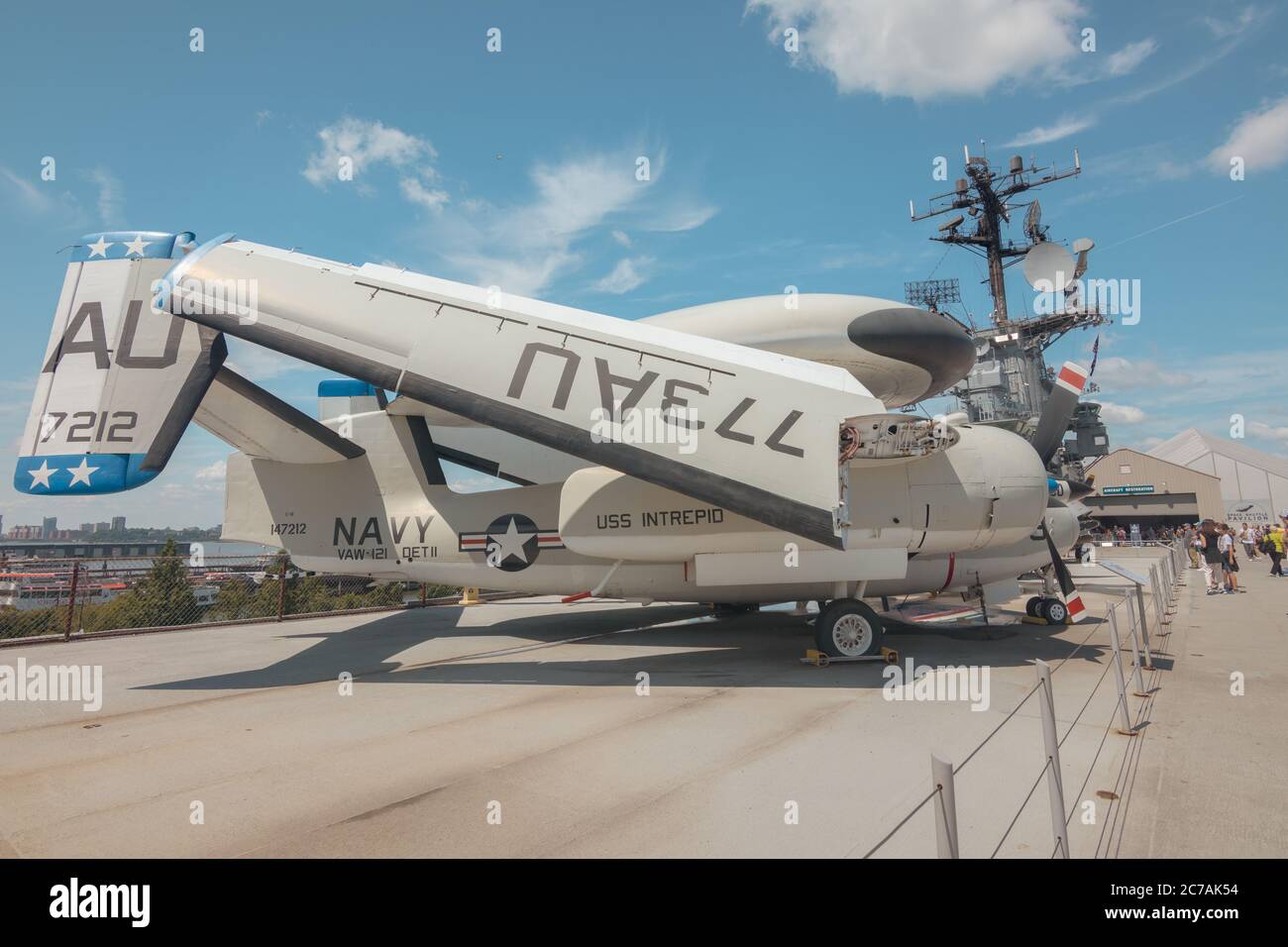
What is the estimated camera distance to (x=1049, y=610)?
13.6 m

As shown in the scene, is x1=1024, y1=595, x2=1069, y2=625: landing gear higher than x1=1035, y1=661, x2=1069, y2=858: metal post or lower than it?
lower

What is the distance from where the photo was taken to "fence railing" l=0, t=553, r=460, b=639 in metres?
13.1

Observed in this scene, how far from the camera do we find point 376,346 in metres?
8.96

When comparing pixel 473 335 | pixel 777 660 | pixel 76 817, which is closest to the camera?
pixel 76 817

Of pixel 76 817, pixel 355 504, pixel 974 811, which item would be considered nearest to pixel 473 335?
pixel 355 504

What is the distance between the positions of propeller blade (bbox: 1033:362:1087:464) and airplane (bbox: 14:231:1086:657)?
0.04m

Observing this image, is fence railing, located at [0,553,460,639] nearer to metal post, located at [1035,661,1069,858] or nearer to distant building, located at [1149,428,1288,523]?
metal post, located at [1035,661,1069,858]

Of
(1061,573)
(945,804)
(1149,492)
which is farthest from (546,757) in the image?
(1149,492)

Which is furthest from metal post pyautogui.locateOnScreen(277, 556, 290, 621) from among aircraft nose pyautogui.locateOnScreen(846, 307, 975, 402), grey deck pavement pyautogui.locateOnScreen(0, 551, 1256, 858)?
aircraft nose pyautogui.locateOnScreen(846, 307, 975, 402)

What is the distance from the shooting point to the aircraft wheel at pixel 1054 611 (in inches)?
530

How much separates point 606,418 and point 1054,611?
11629 mm
